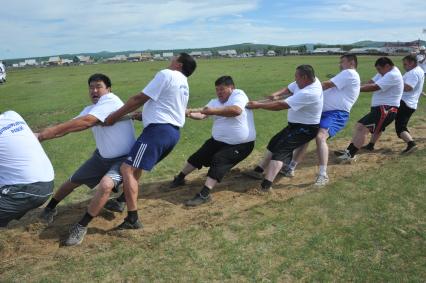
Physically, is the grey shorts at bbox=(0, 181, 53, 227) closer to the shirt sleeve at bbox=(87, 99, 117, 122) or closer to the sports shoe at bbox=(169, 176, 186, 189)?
the shirt sleeve at bbox=(87, 99, 117, 122)

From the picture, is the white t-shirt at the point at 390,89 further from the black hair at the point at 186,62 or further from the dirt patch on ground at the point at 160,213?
the black hair at the point at 186,62

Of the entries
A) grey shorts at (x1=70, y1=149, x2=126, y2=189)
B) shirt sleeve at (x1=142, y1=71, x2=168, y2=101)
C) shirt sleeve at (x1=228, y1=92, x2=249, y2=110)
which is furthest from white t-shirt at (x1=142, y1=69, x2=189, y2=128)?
shirt sleeve at (x1=228, y1=92, x2=249, y2=110)

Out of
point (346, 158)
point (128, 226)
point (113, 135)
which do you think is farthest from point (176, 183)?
point (346, 158)

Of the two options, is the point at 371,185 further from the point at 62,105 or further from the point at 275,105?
the point at 62,105

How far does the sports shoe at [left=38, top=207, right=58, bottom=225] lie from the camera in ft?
20.3

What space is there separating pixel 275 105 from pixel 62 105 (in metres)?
15.2

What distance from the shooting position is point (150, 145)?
220 inches

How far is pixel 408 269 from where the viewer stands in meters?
4.64

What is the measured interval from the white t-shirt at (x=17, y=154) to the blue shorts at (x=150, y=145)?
114 cm

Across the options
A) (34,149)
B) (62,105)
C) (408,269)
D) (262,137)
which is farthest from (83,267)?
(62,105)

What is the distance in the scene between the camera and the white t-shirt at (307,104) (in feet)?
22.9

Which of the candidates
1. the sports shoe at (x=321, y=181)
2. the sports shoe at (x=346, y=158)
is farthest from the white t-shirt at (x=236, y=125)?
A: the sports shoe at (x=346, y=158)

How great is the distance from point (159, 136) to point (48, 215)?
2109mm

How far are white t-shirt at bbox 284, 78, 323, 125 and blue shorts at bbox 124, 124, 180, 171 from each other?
7.45 ft
